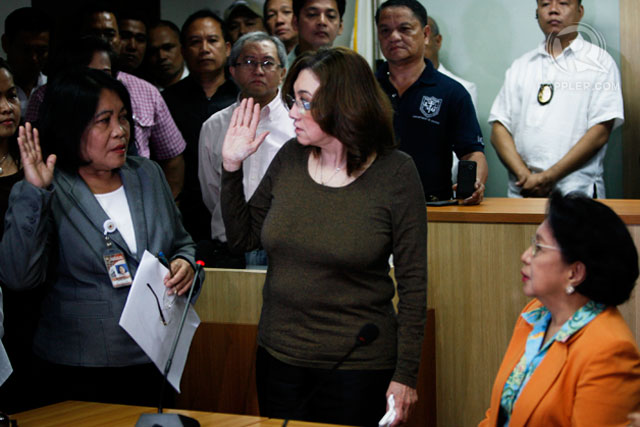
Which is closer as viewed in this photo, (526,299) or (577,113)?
(526,299)

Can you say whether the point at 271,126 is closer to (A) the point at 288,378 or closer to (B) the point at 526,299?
(B) the point at 526,299

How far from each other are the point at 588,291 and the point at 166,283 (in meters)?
1.10

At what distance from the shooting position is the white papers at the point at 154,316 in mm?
1893

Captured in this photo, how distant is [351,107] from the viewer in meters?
1.80

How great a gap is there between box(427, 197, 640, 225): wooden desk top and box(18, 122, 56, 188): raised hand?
4.26ft

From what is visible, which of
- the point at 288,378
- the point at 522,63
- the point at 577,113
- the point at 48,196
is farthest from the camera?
the point at 522,63

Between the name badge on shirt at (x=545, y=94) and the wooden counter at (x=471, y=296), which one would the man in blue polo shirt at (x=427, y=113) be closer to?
the wooden counter at (x=471, y=296)

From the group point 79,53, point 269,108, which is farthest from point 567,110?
point 79,53

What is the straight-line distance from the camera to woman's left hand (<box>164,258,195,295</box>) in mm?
2029

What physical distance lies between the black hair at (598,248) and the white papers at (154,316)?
1048 mm

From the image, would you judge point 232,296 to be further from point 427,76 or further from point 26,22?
point 26,22

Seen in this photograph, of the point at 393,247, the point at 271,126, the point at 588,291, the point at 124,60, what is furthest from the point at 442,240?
the point at 124,60

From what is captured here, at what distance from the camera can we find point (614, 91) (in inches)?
169

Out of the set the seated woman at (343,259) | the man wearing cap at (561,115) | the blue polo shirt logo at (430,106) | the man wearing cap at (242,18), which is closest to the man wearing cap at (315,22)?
the man wearing cap at (242,18)
